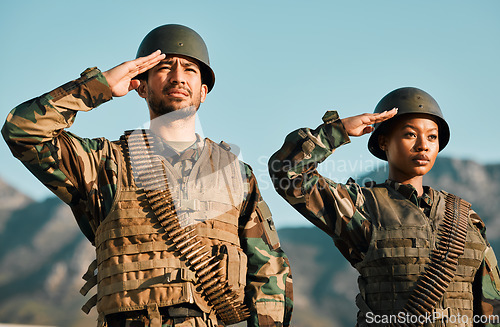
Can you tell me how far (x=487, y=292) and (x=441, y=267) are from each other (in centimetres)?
69

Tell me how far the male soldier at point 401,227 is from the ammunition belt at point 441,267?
0.03 ft

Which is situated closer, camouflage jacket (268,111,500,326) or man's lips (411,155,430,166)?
camouflage jacket (268,111,500,326)

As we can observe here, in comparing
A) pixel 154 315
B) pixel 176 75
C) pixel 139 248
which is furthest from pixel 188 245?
pixel 176 75

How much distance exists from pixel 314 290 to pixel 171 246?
105955 mm

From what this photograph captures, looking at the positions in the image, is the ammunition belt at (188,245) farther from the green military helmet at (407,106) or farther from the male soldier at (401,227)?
the green military helmet at (407,106)

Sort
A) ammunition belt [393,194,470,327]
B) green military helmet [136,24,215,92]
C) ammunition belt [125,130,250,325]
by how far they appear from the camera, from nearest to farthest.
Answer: ammunition belt [125,130,250,325]
ammunition belt [393,194,470,327]
green military helmet [136,24,215,92]

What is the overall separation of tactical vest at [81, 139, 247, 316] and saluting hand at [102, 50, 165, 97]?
72 centimetres

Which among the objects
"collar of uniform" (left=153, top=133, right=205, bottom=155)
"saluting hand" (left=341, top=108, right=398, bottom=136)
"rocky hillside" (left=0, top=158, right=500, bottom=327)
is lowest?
"collar of uniform" (left=153, top=133, right=205, bottom=155)

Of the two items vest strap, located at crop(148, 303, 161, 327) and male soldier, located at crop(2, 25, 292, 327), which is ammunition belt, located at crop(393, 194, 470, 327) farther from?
vest strap, located at crop(148, 303, 161, 327)

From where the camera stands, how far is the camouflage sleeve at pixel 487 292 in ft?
25.2

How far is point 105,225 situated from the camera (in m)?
6.52

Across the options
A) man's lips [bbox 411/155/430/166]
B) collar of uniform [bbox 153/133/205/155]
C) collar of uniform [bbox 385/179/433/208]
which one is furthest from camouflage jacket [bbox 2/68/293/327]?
man's lips [bbox 411/155/430/166]

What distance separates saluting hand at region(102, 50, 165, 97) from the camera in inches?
256

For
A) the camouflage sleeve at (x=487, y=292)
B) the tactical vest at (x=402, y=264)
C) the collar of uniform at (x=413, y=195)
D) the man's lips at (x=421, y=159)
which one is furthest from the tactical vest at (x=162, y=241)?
the camouflage sleeve at (x=487, y=292)
